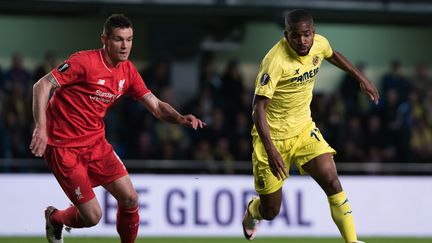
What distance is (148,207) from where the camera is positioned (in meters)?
13.3

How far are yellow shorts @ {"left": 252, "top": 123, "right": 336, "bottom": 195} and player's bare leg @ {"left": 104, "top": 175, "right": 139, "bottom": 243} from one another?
48.2 inches

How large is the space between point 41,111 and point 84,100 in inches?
20.8

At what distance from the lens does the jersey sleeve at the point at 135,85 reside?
9.21 meters

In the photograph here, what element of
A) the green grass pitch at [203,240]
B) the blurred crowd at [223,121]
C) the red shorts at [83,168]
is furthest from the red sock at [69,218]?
the blurred crowd at [223,121]

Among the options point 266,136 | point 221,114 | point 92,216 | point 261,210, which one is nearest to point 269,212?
point 261,210

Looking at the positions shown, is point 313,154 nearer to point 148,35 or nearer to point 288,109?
point 288,109

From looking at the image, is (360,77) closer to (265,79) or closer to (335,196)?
(265,79)

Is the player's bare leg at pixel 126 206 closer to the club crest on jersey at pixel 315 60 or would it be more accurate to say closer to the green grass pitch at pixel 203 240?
the club crest on jersey at pixel 315 60

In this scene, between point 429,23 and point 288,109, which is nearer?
point 288,109

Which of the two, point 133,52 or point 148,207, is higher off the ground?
point 133,52

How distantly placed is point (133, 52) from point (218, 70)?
1.54m

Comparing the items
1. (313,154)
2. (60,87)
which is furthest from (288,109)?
(60,87)

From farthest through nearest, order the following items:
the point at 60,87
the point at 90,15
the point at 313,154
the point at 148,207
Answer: the point at 90,15
the point at 148,207
the point at 313,154
the point at 60,87

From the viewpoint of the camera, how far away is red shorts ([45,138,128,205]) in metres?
8.95
